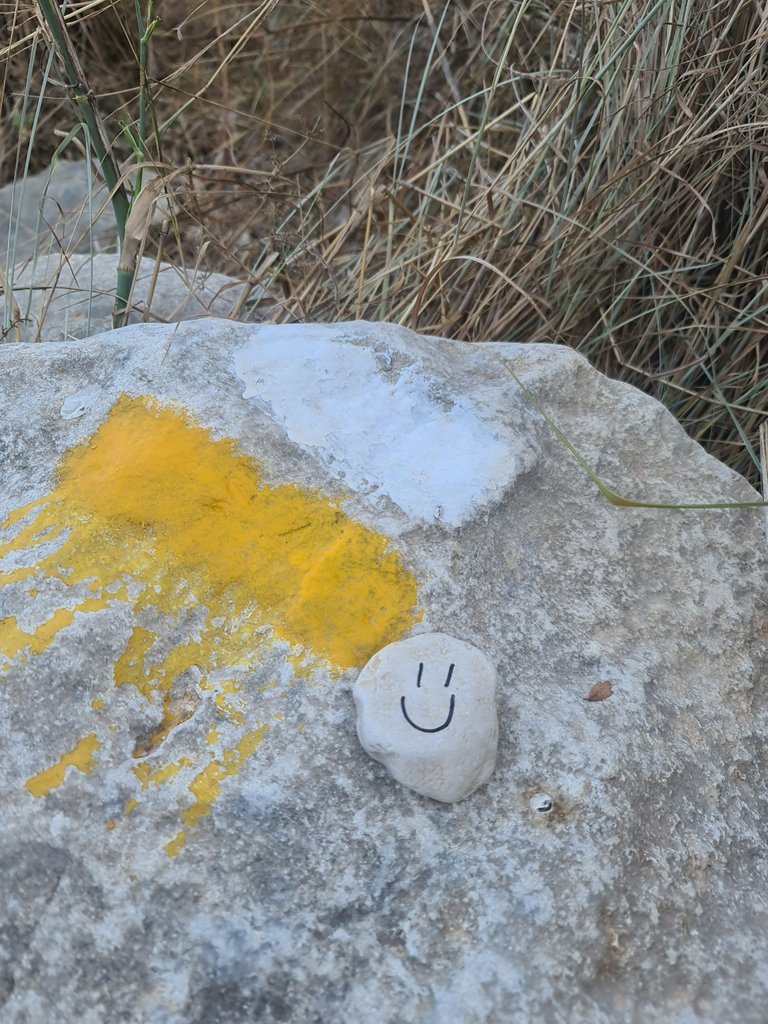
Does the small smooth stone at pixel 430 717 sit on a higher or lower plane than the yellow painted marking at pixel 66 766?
lower

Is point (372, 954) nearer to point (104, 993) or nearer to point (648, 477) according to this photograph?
point (104, 993)

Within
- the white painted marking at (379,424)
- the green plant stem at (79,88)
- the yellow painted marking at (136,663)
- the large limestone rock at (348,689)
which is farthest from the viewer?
the green plant stem at (79,88)

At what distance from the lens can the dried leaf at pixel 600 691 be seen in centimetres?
97

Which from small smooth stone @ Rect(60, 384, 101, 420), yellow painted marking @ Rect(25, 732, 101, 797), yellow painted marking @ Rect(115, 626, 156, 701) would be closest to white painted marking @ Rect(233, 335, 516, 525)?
small smooth stone @ Rect(60, 384, 101, 420)

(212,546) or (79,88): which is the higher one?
(79,88)

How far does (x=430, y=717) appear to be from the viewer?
2.92ft

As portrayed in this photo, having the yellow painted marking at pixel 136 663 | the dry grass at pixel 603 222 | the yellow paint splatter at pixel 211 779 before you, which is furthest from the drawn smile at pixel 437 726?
the dry grass at pixel 603 222

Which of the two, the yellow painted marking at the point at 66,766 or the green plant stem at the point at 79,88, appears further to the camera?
the green plant stem at the point at 79,88

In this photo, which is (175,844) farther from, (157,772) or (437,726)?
(437,726)

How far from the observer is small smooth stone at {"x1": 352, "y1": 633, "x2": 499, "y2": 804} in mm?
871

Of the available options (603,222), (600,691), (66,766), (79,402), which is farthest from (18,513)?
(603,222)

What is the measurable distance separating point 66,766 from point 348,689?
0.86 feet

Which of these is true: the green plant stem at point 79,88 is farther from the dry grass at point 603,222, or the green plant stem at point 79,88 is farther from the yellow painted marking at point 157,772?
the yellow painted marking at point 157,772

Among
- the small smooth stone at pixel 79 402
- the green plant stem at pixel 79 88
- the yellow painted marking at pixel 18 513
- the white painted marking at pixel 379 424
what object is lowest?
the white painted marking at pixel 379 424
